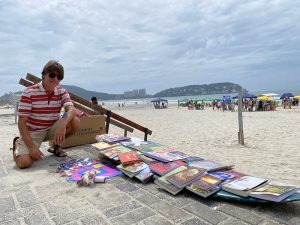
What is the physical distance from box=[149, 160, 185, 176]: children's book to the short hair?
5.57 ft

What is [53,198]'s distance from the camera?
2.58m

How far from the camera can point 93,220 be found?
211cm

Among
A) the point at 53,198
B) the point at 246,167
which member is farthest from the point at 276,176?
the point at 53,198

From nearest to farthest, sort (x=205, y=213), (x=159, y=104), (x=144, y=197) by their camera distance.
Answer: (x=205, y=213) → (x=144, y=197) → (x=159, y=104)

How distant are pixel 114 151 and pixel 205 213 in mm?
1832

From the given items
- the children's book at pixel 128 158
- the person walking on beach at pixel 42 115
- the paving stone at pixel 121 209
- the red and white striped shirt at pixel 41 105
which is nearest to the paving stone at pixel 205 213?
the paving stone at pixel 121 209

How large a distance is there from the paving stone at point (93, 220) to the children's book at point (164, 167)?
3.07 feet

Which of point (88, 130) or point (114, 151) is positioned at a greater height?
point (88, 130)

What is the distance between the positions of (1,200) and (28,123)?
1386 mm

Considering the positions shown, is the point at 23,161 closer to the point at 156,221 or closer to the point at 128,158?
the point at 128,158

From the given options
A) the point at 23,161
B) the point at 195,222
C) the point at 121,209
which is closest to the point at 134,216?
the point at 121,209

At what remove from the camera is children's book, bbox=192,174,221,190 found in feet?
8.14

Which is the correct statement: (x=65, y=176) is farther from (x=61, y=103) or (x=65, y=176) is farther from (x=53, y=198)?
(x=61, y=103)

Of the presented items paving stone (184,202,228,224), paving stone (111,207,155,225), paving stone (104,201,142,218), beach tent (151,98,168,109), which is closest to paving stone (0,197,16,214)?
paving stone (104,201,142,218)
